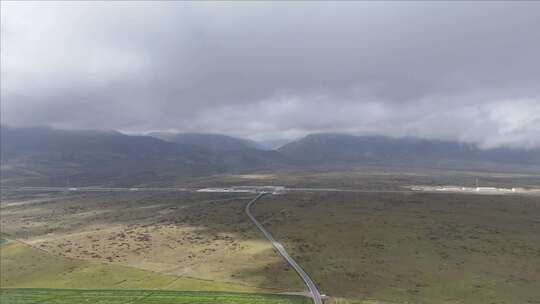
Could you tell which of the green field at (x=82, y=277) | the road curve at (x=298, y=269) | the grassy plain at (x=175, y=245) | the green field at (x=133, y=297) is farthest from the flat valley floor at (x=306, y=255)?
the road curve at (x=298, y=269)

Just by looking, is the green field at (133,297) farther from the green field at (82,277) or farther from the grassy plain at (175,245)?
the grassy plain at (175,245)

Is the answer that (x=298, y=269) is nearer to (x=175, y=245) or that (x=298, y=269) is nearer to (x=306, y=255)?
(x=306, y=255)

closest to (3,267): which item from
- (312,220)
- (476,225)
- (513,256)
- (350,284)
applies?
(350,284)

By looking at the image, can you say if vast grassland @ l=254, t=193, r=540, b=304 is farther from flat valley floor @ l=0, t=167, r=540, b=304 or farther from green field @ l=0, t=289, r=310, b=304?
green field @ l=0, t=289, r=310, b=304

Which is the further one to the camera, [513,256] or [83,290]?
[513,256]

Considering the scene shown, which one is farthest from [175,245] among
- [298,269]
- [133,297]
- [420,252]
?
[420,252]

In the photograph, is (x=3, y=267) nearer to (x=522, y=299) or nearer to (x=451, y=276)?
(x=451, y=276)

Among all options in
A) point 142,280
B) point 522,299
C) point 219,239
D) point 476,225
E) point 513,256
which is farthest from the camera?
point 476,225

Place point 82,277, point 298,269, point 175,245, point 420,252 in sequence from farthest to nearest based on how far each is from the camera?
point 175,245 < point 420,252 < point 82,277 < point 298,269
